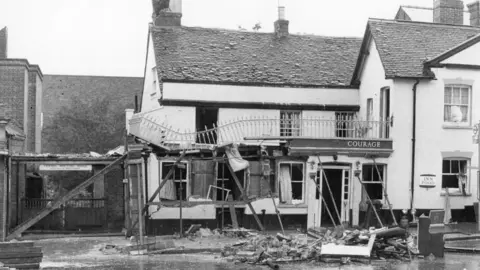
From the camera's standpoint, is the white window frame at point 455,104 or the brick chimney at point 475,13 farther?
the brick chimney at point 475,13

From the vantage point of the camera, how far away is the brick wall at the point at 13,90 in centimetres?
3719

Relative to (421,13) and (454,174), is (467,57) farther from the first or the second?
(421,13)

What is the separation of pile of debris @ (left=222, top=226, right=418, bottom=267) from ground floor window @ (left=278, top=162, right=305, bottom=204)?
5901mm

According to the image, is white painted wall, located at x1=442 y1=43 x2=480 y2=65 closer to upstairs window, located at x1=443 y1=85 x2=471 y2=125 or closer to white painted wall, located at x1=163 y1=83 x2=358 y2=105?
upstairs window, located at x1=443 y1=85 x2=471 y2=125

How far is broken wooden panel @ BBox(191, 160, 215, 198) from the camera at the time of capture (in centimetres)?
2716

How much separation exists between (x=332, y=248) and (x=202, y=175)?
7546 mm

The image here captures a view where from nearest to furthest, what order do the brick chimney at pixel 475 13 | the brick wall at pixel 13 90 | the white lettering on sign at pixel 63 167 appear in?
the white lettering on sign at pixel 63 167
the brick chimney at pixel 475 13
the brick wall at pixel 13 90

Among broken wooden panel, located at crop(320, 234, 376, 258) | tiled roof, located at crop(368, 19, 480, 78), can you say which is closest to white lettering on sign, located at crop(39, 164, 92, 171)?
broken wooden panel, located at crop(320, 234, 376, 258)

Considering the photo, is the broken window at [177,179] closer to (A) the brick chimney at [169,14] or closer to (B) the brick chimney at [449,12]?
(A) the brick chimney at [169,14]

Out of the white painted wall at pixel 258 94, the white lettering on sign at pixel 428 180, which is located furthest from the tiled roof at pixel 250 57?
the white lettering on sign at pixel 428 180

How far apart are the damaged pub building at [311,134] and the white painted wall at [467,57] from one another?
0.04m

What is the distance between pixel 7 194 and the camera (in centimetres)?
2688

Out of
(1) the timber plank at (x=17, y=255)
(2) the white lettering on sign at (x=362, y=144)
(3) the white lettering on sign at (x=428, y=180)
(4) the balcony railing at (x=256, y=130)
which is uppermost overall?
(4) the balcony railing at (x=256, y=130)

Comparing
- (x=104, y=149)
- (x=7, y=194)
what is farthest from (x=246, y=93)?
(x=104, y=149)
